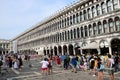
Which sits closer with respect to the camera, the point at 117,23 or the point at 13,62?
the point at 13,62

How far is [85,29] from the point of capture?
146 ft

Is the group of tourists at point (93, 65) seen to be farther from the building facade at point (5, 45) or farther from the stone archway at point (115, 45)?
the building facade at point (5, 45)

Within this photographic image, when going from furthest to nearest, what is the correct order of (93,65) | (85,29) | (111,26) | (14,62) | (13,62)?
(85,29)
(111,26)
(13,62)
(14,62)
(93,65)

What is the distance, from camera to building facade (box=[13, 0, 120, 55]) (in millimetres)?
36531

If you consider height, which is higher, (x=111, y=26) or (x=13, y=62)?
(x=111, y=26)

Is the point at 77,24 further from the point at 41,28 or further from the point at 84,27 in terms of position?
the point at 41,28

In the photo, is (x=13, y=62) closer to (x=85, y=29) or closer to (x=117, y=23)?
(x=117, y=23)

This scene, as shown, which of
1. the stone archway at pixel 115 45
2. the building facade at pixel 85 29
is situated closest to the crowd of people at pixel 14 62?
the building facade at pixel 85 29

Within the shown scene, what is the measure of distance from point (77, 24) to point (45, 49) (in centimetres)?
2437

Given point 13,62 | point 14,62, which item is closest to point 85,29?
point 13,62

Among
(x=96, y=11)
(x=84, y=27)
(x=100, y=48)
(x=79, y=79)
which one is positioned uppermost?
(x=96, y=11)

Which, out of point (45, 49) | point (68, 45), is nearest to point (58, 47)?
point (68, 45)

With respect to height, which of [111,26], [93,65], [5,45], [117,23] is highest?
[5,45]

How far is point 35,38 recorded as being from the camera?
272 feet
